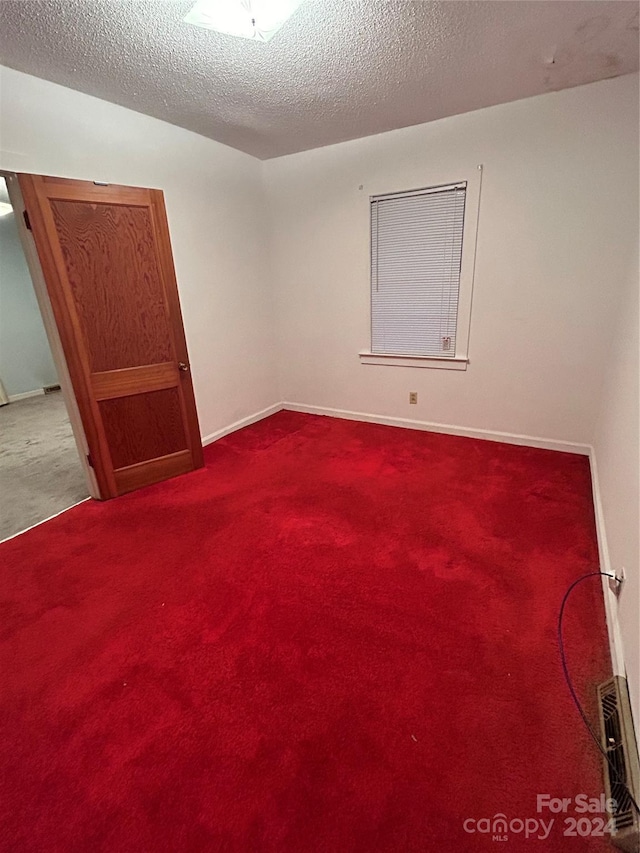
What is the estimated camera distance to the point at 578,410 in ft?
10.1

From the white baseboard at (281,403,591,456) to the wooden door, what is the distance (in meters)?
1.59

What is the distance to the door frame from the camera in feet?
7.36

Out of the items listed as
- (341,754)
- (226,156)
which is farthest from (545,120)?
(341,754)

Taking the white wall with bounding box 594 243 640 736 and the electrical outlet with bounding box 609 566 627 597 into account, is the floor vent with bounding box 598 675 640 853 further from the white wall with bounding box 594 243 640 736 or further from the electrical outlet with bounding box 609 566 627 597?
the electrical outlet with bounding box 609 566 627 597

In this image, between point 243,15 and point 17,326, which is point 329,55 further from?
point 17,326

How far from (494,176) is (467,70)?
806mm

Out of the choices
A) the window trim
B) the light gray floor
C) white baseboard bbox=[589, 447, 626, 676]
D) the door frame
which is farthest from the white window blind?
the light gray floor

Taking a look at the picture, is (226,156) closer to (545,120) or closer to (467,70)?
(467,70)

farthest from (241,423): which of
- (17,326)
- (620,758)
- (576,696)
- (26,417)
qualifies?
(17,326)

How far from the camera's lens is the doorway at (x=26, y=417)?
2822mm

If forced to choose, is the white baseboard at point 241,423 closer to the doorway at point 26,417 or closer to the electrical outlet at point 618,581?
the doorway at point 26,417

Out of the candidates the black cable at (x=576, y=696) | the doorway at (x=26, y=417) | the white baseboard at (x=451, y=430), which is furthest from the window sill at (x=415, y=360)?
the doorway at (x=26, y=417)

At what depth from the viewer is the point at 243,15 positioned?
170cm

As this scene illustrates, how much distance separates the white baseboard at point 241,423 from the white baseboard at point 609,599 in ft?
10.0
